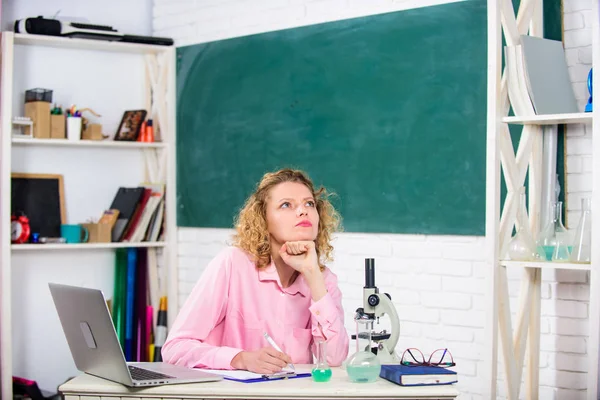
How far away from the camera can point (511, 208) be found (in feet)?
10.9

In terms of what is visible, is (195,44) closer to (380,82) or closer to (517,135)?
(380,82)

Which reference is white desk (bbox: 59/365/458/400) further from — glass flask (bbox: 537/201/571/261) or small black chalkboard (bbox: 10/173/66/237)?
small black chalkboard (bbox: 10/173/66/237)

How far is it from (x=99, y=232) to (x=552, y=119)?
2666 mm

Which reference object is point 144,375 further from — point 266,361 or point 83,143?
point 83,143

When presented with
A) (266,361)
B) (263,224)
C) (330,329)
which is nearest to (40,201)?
(263,224)

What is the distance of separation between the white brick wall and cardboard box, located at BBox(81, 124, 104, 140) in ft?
2.50

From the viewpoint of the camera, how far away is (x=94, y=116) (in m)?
5.03

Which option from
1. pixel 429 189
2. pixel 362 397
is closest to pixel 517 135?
pixel 429 189

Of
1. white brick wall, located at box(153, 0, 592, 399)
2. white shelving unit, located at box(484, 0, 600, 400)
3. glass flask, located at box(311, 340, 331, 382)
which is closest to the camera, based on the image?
glass flask, located at box(311, 340, 331, 382)

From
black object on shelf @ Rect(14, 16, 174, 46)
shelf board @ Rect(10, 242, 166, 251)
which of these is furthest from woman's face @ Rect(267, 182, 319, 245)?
black object on shelf @ Rect(14, 16, 174, 46)

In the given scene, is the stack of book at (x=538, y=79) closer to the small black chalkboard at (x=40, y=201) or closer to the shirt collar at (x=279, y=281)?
the shirt collar at (x=279, y=281)

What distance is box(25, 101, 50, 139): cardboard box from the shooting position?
4641 mm

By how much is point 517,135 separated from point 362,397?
5.69 feet

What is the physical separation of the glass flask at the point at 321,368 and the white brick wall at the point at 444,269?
118cm
